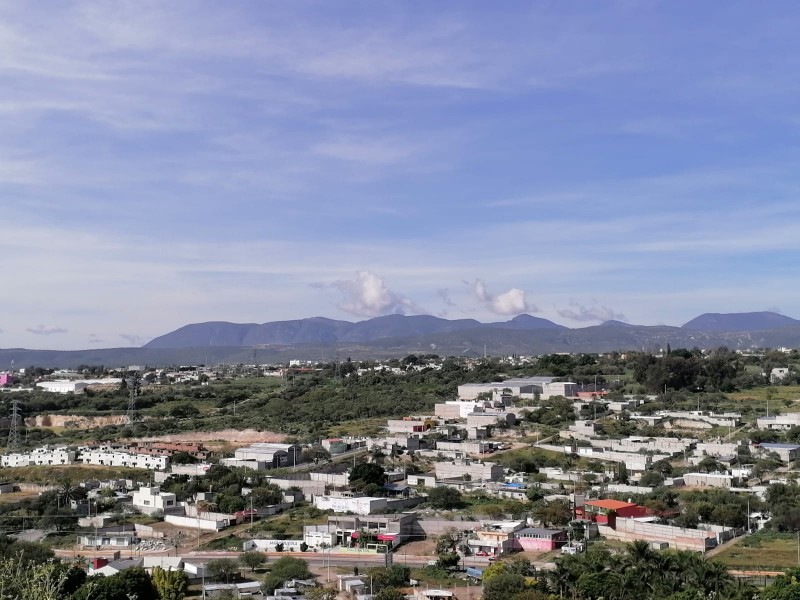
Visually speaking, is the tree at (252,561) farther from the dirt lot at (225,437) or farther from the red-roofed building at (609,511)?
the dirt lot at (225,437)

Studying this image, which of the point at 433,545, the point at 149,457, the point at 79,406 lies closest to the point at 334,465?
the point at 149,457

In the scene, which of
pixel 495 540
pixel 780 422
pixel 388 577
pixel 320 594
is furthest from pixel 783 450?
pixel 320 594

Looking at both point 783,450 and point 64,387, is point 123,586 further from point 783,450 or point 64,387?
point 64,387

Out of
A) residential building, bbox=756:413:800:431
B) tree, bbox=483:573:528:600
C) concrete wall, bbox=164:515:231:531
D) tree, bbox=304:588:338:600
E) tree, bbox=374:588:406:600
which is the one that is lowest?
concrete wall, bbox=164:515:231:531

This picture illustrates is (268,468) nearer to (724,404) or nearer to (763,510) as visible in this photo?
(763,510)

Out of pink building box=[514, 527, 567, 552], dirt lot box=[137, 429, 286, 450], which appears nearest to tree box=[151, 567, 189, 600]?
pink building box=[514, 527, 567, 552]

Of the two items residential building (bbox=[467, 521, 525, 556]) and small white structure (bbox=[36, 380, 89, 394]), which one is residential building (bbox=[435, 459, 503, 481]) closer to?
residential building (bbox=[467, 521, 525, 556])
